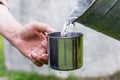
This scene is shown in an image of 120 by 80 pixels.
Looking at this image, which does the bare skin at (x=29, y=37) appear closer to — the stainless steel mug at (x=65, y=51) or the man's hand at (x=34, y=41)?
the man's hand at (x=34, y=41)

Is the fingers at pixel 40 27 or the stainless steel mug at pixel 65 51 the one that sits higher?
the fingers at pixel 40 27

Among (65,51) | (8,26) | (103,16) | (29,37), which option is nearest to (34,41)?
(29,37)

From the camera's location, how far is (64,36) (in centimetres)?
216

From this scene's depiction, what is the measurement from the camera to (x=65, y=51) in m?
2.14

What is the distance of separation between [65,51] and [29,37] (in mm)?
575

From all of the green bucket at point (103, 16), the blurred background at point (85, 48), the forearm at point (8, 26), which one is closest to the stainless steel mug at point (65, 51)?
the green bucket at point (103, 16)

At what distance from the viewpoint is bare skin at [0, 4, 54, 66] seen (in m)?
2.55

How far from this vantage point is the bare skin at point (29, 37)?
2.55 metres

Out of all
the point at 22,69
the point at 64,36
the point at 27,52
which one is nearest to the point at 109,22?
the point at 64,36

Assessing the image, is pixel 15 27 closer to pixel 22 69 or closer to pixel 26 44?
pixel 26 44

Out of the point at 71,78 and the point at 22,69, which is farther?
the point at 22,69

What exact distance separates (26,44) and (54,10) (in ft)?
8.37

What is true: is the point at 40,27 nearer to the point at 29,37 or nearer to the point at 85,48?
the point at 29,37

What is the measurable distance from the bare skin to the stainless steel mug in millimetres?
269
